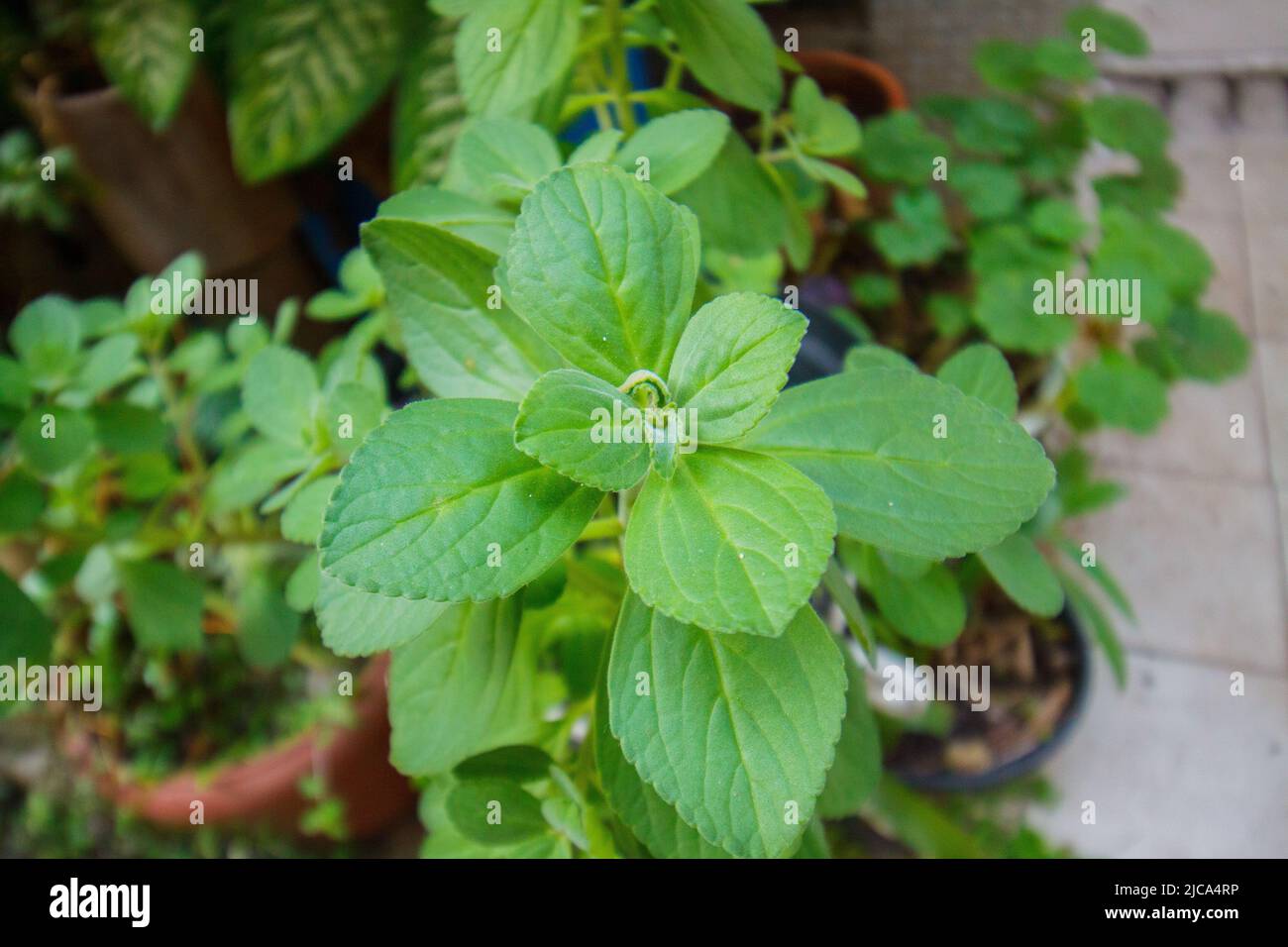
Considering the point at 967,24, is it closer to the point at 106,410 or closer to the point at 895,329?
the point at 895,329

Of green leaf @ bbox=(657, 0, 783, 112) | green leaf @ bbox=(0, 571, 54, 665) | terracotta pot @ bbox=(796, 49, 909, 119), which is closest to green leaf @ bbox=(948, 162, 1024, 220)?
terracotta pot @ bbox=(796, 49, 909, 119)

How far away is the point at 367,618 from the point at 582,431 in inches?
6.4

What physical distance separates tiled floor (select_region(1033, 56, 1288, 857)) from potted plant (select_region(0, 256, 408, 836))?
0.93 m

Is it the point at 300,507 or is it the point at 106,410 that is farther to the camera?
the point at 106,410

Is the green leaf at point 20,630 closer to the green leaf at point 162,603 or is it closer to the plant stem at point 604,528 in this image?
the green leaf at point 162,603

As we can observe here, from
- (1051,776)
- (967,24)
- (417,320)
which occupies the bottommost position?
(1051,776)

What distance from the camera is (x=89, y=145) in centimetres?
132

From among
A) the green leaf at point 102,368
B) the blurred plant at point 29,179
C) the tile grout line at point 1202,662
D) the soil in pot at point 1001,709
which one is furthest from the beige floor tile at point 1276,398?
the blurred plant at point 29,179

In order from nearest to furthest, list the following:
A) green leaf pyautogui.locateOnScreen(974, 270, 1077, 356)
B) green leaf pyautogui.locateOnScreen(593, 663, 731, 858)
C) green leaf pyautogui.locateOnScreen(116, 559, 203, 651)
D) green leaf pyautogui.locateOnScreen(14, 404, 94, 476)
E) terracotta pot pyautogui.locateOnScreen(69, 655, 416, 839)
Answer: green leaf pyautogui.locateOnScreen(593, 663, 731, 858), green leaf pyautogui.locateOnScreen(14, 404, 94, 476), green leaf pyautogui.locateOnScreen(116, 559, 203, 651), terracotta pot pyautogui.locateOnScreen(69, 655, 416, 839), green leaf pyautogui.locateOnScreen(974, 270, 1077, 356)

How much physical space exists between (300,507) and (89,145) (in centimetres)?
103

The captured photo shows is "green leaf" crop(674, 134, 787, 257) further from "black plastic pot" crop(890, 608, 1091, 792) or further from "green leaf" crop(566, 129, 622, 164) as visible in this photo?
"black plastic pot" crop(890, 608, 1091, 792)

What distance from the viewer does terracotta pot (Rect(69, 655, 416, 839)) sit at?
1.03 m

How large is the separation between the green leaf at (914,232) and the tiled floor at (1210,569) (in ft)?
1.66
